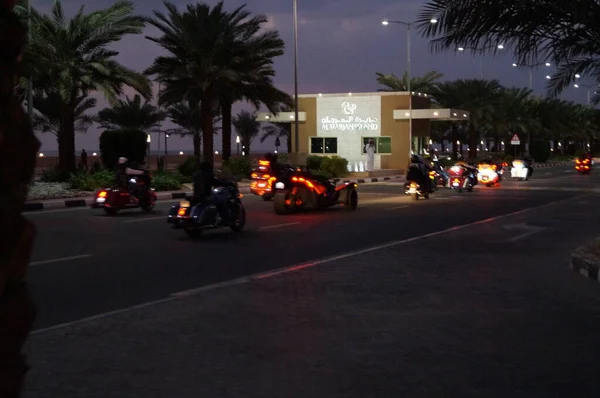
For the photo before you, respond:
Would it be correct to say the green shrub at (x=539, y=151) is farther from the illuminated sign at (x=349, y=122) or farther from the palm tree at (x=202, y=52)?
the palm tree at (x=202, y=52)

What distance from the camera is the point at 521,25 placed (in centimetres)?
1297

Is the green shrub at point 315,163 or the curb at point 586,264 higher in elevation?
the green shrub at point 315,163

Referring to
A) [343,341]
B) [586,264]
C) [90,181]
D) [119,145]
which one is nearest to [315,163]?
[119,145]

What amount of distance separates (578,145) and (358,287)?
131852 mm

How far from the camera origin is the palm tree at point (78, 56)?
1206 inches

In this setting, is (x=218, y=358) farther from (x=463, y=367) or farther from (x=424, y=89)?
(x=424, y=89)

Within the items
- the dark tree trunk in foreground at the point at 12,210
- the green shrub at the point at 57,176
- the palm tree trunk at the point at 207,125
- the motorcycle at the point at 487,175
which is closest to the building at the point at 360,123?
the palm tree trunk at the point at 207,125

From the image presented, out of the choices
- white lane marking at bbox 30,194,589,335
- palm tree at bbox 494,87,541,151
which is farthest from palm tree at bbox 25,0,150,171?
palm tree at bbox 494,87,541,151

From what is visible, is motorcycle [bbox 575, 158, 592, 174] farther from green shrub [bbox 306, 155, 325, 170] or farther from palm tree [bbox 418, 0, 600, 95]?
palm tree [bbox 418, 0, 600, 95]

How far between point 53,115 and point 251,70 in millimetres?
17447

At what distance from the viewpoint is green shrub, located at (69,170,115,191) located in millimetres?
28447

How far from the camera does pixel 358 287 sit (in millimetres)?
10031

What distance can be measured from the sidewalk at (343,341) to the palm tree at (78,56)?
21.9 meters

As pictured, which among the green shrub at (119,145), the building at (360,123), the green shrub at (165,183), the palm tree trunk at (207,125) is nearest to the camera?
the green shrub at (165,183)
